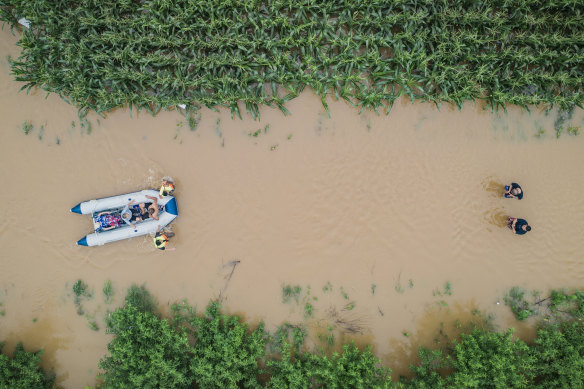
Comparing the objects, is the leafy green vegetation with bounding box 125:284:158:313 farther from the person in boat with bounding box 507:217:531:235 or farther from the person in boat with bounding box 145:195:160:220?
the person in boat with bounding box 507:217:531:235

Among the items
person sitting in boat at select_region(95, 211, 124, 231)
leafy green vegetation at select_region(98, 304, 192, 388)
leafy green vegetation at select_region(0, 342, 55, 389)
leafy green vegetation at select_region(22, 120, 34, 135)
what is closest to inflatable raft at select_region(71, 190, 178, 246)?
person sitting in boat at select_region(95, 211, 124, 231)

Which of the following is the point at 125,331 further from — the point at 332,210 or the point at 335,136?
the point at 335,136

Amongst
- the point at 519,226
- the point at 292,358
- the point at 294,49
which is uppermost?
the point at 294,49

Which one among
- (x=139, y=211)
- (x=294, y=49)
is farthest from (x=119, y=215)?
(x=294, y=49)

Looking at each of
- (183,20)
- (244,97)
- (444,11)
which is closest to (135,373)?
(244,97)

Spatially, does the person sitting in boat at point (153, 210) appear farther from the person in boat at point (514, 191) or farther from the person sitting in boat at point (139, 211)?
the person in boat at point (514, 191)

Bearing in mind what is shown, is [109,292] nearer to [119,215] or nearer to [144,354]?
[144,354]
